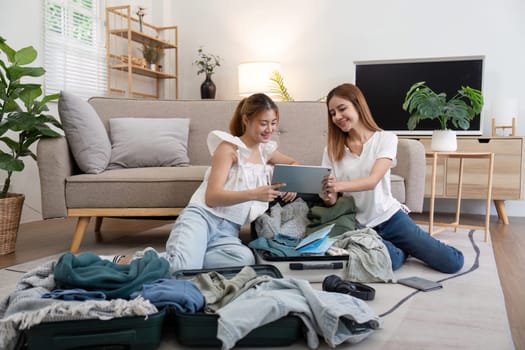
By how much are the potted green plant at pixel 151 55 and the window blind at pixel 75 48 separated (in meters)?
0.41

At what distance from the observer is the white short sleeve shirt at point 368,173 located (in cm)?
190

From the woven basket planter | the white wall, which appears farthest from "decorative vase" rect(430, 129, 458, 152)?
the woven basket planter

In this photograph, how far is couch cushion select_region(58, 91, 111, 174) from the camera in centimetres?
220

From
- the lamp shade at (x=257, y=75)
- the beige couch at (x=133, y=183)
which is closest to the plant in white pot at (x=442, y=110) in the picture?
the beige couch at (x=133, y=183)

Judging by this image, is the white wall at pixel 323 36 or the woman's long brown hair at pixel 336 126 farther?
the white wall at pixel 323 36

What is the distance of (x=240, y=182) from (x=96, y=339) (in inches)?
36.1

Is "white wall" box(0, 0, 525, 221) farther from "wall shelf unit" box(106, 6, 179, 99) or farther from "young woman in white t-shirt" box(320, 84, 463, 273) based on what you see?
"young woman in white t-shirt" box(320, 84, 463, 273)

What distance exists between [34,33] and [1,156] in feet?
4.52

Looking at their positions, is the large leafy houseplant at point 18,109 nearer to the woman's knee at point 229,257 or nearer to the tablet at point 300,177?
the woman's knee at point 229,257

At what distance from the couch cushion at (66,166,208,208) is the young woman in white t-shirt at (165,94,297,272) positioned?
319mm

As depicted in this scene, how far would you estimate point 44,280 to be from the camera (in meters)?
1.22

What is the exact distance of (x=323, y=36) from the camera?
13.2ft

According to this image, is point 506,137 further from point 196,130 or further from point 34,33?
point 34,33

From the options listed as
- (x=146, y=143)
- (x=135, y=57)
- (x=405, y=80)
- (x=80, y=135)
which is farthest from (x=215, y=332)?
(x=135, y=57)
